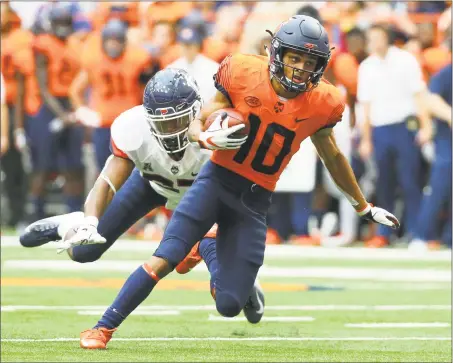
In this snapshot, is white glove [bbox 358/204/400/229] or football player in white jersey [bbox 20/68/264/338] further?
white glove [bbox 358/204/400/229]

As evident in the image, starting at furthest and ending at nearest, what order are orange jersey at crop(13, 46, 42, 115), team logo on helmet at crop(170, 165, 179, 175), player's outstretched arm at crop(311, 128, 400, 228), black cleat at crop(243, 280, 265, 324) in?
orange jersey at crop(13, 46, 42, 115)
black cleat at crop(243, 280, 265, 324)
team logo on helmet at crop(170, 165, 179, 175)
player's outstretched arm at crop(311, 128, 400, 228)

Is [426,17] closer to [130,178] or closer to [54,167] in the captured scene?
[54,167]

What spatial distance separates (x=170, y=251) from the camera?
6410mm

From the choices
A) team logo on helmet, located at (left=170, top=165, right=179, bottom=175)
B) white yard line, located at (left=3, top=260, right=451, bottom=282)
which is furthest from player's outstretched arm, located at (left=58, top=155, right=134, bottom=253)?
white yard line, located at (left=3, top=260, right=451, bottom=282)

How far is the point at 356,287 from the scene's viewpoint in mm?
9922

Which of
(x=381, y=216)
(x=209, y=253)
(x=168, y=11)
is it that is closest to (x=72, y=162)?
(x=168, y=11)

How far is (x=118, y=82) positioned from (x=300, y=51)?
6.71 metres

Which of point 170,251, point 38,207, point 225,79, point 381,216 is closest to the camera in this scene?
point 170,251

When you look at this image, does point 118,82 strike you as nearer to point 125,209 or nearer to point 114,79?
point 114,79

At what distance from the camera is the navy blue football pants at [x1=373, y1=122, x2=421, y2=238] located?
12.5m

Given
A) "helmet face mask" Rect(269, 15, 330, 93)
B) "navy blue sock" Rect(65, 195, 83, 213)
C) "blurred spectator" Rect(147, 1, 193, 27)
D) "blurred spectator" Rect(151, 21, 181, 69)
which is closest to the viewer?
"helmet face mask" Rect(269, 15, 330, 93)

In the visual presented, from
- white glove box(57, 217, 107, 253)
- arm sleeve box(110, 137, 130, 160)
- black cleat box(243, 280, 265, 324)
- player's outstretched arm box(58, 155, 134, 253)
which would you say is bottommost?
black cleat box(243, 280, 265, 324)

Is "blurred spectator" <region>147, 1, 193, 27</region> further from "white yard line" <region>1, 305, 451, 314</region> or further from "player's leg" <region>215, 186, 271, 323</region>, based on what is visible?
"player's leg" <region>215, 186, 271, 323</region>

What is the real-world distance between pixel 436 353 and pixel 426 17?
24.3 feet
